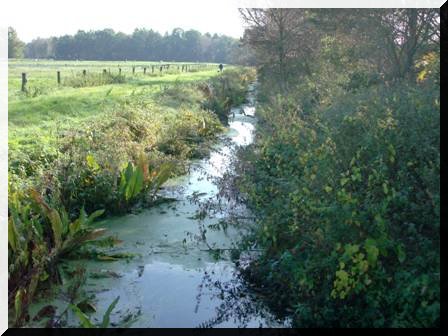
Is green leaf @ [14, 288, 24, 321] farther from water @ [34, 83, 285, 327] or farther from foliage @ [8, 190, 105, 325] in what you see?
water @ [34, 83, 285, 327]

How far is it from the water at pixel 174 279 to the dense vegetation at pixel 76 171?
34 cm

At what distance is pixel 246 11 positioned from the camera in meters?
19.4

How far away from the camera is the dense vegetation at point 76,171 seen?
16.9ft

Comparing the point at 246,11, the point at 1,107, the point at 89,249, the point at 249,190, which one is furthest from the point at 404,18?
the point at 246,11

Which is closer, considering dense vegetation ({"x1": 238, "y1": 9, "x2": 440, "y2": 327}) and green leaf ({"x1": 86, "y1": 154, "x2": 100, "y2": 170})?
dense vegetation ({"x1": 238, "y1": 9, "x2": 440, "y2": 327})

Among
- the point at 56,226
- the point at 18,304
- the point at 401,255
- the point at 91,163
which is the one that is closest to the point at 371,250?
the point at 401,255

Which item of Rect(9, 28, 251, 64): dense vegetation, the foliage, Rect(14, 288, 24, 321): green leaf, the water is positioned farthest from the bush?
Rect(9, 28, 251, 64): dense vegetation

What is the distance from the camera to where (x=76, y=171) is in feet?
25.0

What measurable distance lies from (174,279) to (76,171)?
2.92 meters

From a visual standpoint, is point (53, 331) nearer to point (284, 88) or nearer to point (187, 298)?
point (187, 298)

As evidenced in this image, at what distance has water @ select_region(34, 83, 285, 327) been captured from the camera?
4691 millimetres

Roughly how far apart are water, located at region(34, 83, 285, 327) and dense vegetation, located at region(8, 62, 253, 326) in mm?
343

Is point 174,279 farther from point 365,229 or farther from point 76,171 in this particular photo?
point 76,171

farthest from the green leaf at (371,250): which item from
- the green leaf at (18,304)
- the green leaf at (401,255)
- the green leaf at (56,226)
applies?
the green leaf at (56,226)
